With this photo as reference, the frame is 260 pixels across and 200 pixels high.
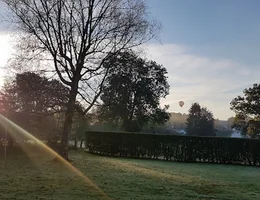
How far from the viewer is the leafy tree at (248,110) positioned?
1428 inches

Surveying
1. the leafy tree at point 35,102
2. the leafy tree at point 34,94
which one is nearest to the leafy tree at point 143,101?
the leafy tree at point 35,102

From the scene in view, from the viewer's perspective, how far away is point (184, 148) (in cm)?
2000

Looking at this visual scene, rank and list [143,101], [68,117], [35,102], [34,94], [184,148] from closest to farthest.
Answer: [68,117] < [34,94] < [184,148] < [35,102] < [143,101]

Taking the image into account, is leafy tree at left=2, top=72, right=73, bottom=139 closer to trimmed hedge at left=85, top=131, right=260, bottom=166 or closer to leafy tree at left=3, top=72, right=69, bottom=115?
leafy tree at left=3, top=72, right=69, bottom=115

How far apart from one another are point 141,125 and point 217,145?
56.2ft

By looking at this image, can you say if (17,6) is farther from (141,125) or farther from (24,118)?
(141,125)

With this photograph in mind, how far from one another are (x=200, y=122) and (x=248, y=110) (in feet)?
51.8

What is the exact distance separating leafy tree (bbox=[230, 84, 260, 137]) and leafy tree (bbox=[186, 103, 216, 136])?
12878 millimetres

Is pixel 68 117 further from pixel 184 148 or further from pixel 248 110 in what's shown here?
pixel 248 110

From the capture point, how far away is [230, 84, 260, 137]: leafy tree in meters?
36.3

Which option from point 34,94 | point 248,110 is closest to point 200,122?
point 248,110

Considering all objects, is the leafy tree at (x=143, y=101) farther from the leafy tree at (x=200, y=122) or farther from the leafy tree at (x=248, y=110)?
the leafy tree at (x=200, y=122)

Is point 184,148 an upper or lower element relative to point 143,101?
lower

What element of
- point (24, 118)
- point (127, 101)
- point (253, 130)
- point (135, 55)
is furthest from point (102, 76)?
point (253, 130)
